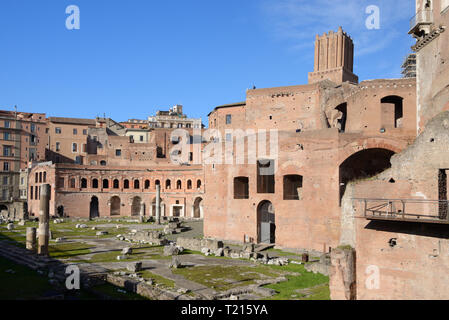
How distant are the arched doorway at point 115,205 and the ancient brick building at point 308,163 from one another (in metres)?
25.2

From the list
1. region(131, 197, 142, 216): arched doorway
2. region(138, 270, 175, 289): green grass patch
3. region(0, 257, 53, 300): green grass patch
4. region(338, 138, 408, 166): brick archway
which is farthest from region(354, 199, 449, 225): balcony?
region(131, 197, 142, 216): arched doorway

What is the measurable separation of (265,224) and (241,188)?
11.6ft

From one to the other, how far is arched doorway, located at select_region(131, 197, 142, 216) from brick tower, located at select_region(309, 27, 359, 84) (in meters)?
27.2

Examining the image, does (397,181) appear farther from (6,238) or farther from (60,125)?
(60,125)

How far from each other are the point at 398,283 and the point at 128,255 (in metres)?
14.9

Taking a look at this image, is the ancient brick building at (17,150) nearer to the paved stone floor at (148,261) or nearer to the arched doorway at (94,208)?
the arched doorway at (94,208)

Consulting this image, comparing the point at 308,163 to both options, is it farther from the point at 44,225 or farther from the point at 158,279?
the point at 44,225

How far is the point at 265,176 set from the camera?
27203mm

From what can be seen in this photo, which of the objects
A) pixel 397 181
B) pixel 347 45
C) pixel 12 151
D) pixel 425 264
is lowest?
pixel 425 264

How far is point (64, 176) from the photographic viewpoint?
161 ft

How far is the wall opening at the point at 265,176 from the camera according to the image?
26.3 m

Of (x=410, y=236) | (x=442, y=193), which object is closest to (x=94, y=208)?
(x=410, y=236)
